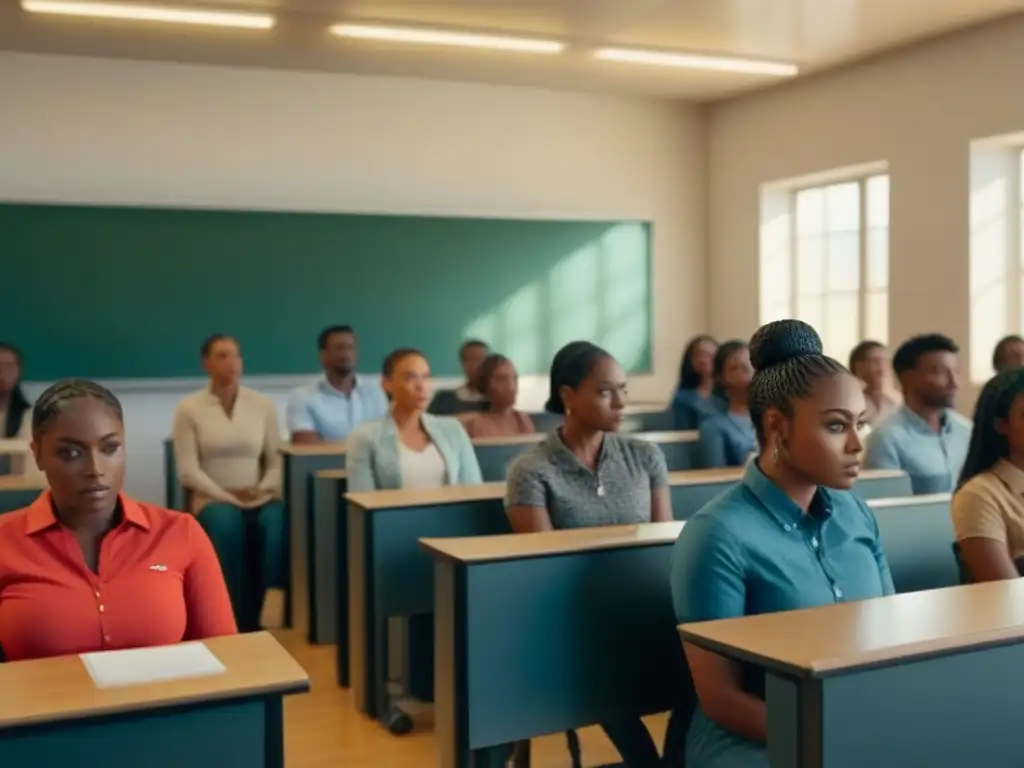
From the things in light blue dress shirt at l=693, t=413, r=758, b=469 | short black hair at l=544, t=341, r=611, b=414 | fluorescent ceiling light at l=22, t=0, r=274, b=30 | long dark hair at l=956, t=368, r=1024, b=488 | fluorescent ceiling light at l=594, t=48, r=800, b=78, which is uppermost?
fluorescent ceiling light at l=594, t=48, r=800, b=78

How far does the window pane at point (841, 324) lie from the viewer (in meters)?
7.00

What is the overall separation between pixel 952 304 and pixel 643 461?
365 cm

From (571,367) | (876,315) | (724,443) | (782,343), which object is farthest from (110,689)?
(876,315)

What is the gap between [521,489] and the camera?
9.57 feet

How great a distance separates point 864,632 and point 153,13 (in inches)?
196

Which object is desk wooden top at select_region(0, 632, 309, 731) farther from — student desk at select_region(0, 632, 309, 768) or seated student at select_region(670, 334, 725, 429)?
seated student at select_region(670, 334, 725, 429)

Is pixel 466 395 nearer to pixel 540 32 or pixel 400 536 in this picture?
pixel 540 32

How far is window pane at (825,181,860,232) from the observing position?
6.98 metres

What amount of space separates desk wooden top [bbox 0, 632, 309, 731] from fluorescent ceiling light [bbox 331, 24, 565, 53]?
464 centimetres

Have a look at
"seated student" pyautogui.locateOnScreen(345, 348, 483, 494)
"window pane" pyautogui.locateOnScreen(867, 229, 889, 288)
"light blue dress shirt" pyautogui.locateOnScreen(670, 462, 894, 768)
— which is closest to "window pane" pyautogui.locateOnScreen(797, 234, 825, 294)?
"window pane" pyautogui.locateOnScreen(867, 229, 889, 288)

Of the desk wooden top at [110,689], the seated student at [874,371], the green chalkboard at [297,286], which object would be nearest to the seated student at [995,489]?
the desk wooden top at [110,689]

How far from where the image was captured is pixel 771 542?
184 centimetres

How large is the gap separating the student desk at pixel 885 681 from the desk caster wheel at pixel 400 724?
1.94m

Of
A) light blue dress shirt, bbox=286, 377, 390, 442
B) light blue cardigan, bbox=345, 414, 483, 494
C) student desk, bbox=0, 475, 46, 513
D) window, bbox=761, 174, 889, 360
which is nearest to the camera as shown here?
student desk, bbox=0, 475, 46, 513
